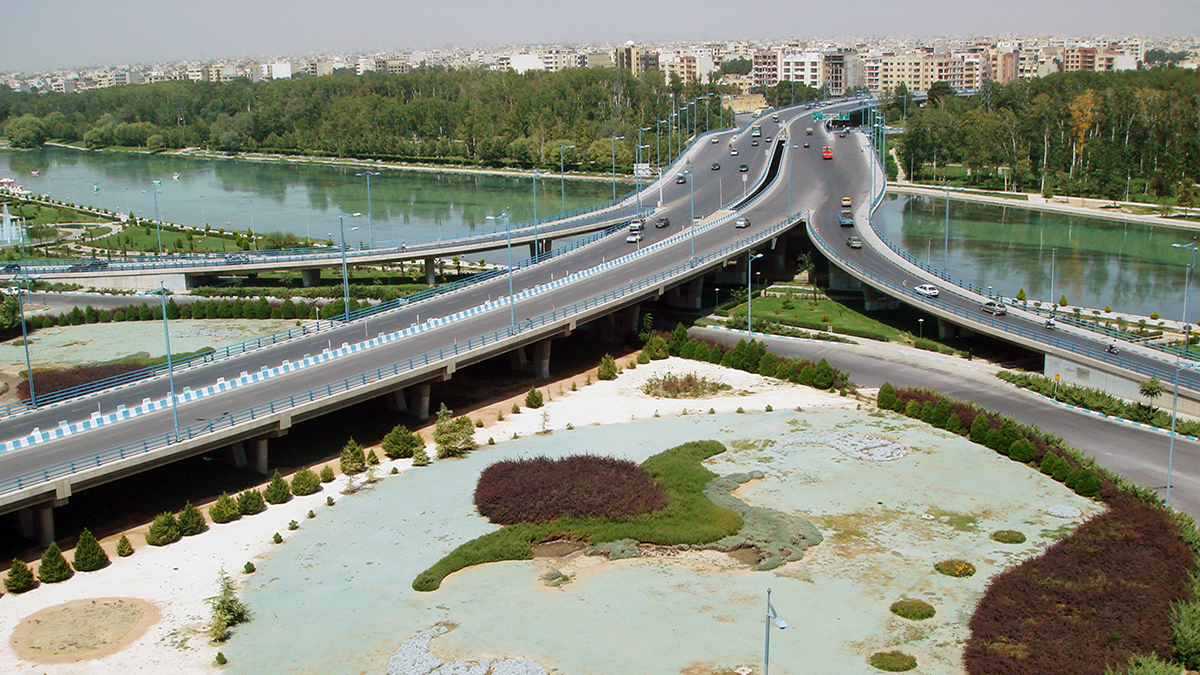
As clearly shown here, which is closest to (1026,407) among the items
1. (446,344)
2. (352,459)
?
(446,344)

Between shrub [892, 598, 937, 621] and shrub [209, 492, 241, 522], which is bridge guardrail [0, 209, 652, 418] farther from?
shrub [892, 598, 937, 621]

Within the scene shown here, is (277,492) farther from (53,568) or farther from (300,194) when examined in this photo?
(300,194)

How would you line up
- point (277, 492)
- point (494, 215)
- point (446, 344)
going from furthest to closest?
1. point (494, 215)
2. point (446, 344)
3. point (277, 492)

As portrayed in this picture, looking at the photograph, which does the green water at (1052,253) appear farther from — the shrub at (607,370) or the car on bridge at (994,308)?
the shrub at (607,370)

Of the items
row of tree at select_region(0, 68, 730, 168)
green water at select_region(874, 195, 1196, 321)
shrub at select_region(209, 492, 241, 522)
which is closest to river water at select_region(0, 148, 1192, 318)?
green water at select_region(874, 195, 1196, 321)

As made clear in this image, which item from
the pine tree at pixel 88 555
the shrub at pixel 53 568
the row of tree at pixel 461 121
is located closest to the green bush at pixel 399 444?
the pine tree at pixel 88 555

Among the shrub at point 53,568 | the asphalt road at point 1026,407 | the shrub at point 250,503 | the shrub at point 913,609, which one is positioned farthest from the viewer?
the asphalt road at point 1026,407
